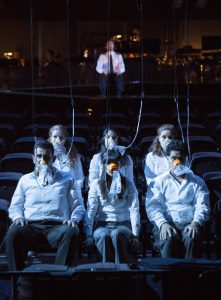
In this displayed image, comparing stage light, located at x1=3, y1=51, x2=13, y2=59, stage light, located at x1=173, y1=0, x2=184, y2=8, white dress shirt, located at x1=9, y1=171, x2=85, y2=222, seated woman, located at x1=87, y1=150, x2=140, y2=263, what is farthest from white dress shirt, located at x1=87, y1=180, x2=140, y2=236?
stage light, located at x1=3, y1=51, x2=13, y2=59

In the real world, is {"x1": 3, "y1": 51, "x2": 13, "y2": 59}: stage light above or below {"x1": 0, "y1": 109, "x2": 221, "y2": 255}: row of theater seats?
above

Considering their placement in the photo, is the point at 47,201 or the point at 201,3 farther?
the point at 201,3

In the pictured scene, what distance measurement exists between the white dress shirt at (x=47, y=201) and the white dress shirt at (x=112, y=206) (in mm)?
122

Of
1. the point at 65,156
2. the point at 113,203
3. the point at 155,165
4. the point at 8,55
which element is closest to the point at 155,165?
the point at 155,165

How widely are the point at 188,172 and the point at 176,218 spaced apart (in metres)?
0.49

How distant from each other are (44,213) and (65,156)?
1694mm

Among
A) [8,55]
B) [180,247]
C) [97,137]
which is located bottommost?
[180,247]

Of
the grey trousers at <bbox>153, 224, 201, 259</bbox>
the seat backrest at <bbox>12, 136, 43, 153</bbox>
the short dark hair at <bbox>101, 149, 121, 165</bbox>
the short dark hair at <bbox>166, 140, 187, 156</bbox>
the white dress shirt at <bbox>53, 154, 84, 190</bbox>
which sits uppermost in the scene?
the seat backrest at <bbox>12, 136, 43, 153</bbox>

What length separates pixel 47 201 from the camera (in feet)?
24.8

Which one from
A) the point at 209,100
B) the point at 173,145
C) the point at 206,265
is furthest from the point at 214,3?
the point at 206,265

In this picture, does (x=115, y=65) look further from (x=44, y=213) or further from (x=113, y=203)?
(x=44, y=213)

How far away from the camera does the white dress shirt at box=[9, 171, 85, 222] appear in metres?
7.50

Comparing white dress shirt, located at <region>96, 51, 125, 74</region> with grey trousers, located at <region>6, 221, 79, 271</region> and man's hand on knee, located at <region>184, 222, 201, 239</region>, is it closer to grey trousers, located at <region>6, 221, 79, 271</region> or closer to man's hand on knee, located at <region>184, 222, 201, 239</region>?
grey trousers, located at <region>6, 221, 79, 271</region>

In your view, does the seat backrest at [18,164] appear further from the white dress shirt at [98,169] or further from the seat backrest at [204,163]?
the seat backrest at [204,163]
